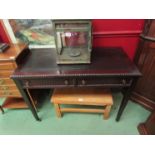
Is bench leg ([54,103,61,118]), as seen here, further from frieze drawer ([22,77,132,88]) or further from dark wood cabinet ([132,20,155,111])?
dark wood cabinet ([132,20,155,111])

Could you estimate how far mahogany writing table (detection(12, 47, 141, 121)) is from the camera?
1.11 metres

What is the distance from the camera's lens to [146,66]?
1.46 meters

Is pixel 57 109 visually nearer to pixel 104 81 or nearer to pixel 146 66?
pixel 104 81

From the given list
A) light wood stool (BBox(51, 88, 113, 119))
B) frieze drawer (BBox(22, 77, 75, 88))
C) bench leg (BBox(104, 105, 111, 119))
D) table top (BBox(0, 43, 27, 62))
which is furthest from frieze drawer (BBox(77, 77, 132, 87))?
table top (BBox(0, 43, 27, 62))

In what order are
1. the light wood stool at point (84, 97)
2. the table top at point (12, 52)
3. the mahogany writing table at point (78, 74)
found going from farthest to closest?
the light wood stool at point (84, 97), the table top at point (12, 52), the mahogany writing table at point (78, 74)

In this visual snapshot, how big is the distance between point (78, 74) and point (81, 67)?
123mm

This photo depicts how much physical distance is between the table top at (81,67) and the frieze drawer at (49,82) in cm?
7

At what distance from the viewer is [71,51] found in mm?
1300

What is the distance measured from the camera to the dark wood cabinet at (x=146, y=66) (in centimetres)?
129

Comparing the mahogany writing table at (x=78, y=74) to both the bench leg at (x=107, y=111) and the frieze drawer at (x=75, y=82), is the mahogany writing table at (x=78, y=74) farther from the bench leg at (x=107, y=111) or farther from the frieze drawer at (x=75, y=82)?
the bench leg at (x=107, y=111)

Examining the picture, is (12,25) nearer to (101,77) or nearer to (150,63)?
(101,77)

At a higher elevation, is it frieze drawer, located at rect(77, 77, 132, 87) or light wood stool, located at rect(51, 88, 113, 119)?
frieze drawer, located at rect(77, 77, 132, 87)

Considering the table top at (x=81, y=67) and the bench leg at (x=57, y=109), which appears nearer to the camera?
the table top at (x=81, y=67)

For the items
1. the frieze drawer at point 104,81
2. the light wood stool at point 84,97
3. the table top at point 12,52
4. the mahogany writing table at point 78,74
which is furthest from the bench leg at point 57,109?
the table top at point 12,52
